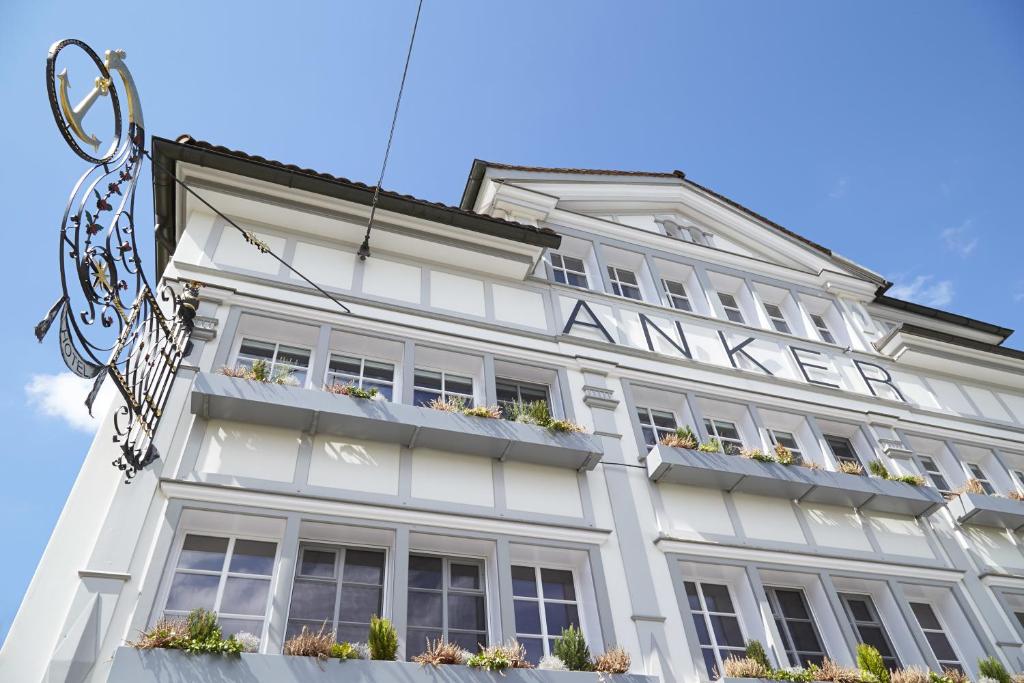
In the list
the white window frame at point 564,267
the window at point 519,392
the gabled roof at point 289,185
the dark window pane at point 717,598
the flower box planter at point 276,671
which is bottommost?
the flower box planter at point 276,671

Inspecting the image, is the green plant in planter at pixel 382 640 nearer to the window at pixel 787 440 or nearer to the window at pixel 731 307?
the window at pixel 787 440

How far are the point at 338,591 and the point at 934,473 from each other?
1146cm

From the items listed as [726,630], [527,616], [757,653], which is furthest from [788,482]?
[527,616]

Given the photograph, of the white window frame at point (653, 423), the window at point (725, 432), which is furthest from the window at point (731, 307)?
the white window frame at point (653, 423)

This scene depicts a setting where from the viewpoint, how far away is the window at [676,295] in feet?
50.2

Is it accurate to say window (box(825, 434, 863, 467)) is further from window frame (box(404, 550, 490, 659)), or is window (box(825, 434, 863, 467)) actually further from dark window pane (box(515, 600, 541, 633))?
window frame (box(404, 550, 490, 659))

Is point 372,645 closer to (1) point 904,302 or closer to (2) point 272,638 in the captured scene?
(2) point 272,638

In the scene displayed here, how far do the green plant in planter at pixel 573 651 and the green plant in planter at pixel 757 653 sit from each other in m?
2.21

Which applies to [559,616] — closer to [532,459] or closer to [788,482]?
[532,459]

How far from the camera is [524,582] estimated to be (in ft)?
31.6

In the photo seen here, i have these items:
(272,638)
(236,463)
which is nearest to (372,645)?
(272,638)

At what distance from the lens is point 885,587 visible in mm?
11234

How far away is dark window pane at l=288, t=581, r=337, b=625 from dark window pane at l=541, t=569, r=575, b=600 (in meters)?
2.67

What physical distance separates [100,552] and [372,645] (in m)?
2.92
